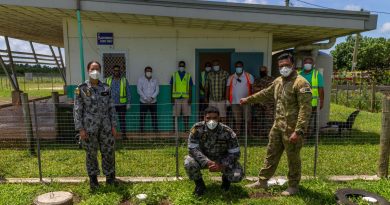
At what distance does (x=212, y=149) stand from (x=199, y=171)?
0.35m

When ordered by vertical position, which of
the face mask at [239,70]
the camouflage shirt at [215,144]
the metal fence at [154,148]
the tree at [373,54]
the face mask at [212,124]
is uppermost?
the tree at [373,54]

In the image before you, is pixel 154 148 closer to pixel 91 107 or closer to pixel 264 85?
pixel 91 107

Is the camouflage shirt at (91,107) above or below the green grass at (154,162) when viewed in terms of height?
above

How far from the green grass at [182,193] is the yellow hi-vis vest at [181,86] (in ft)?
10.4

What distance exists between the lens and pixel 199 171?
4227 millimetres

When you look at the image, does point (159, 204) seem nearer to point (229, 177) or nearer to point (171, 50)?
point (229, 177)

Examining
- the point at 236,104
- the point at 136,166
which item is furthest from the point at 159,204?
the point at 236,104

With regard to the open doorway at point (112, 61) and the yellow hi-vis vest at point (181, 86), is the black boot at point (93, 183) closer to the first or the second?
the yellow hi-vis vest at point (181, 86)

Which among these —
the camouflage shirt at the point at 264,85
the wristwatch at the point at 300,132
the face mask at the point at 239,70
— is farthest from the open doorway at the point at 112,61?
the wristwatch at the point at 300,132

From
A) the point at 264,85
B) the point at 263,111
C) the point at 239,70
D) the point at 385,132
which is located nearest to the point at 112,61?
the point at 239,70

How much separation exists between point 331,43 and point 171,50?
14.4 feet

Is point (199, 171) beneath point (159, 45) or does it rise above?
beneath

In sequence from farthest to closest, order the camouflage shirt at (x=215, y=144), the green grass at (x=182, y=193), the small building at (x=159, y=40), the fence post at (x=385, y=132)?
the small building at (x=159, y=40)
the fence post at (x=385, y=132)
the camouflage shirt at (x=215, y=144)
the green grass at (x=182, y=193)

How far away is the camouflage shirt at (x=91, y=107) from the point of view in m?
4.29
